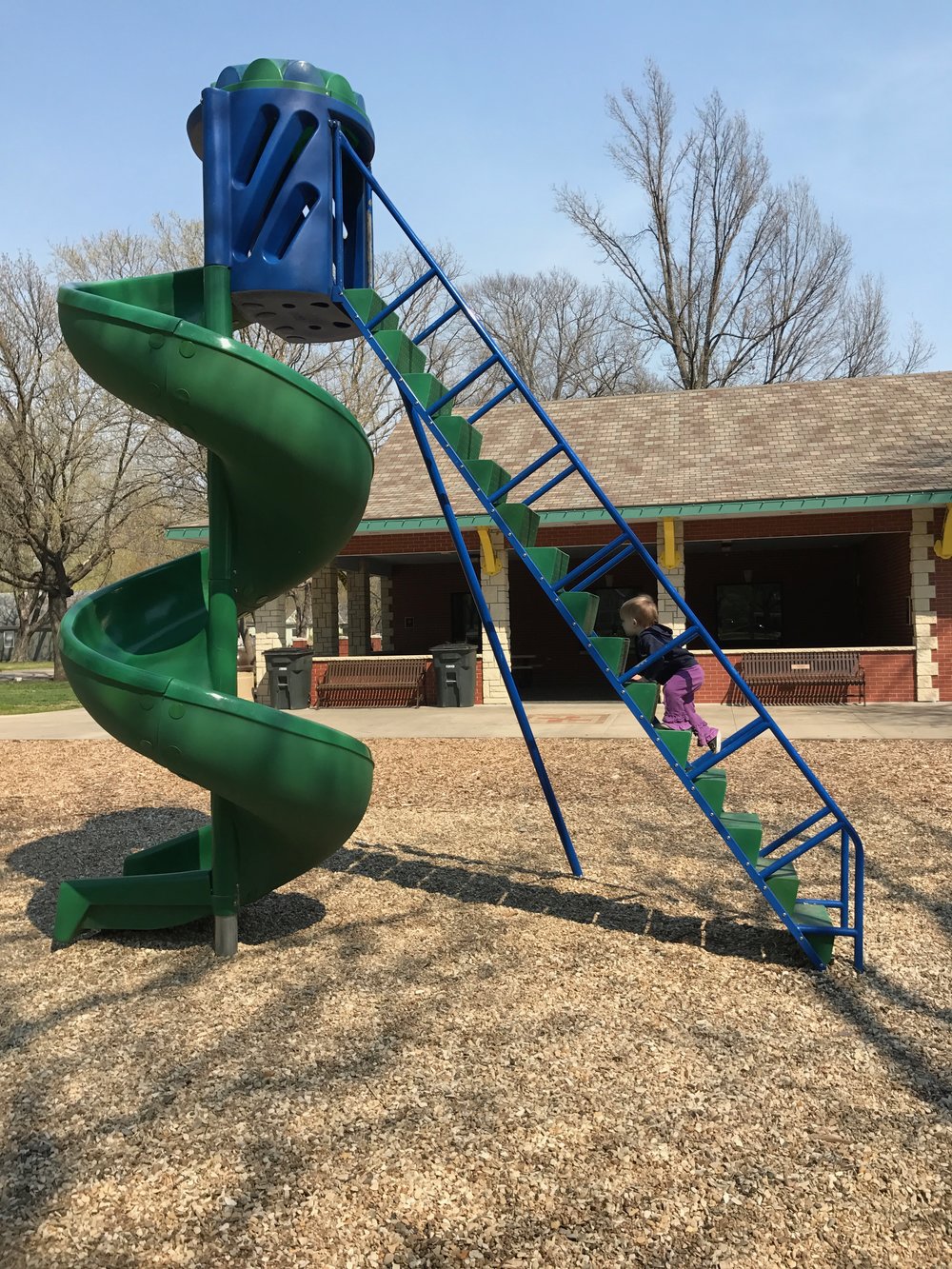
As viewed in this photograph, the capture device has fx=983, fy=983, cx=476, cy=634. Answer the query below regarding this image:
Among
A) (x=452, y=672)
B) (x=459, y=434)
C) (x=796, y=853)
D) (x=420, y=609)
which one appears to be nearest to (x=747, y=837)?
(x=796, y=853)

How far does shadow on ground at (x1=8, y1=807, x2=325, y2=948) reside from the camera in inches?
211

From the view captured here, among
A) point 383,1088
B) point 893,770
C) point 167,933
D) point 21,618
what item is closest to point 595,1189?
point 383,1088

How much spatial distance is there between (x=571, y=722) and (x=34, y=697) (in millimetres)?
12680

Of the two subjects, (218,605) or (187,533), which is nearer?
(218,605)

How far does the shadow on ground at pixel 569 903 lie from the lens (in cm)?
512

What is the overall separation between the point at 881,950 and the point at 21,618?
38112mm

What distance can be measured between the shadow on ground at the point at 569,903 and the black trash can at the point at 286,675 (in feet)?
31.1

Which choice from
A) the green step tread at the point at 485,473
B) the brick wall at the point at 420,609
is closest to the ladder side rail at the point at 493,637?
the green step tread at the point at 485,473

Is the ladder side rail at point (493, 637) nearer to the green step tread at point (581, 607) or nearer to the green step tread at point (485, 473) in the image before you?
the green step tread at point (485, 473)

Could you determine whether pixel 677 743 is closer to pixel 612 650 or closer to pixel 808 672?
pixel 612 650

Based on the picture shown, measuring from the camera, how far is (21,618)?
37688mm

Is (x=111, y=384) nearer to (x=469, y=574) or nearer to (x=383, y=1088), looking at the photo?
(x=469, y=574)

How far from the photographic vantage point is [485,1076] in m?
3.63

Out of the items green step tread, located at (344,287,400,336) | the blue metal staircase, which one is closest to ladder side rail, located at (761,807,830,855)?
the blue metal staircase
